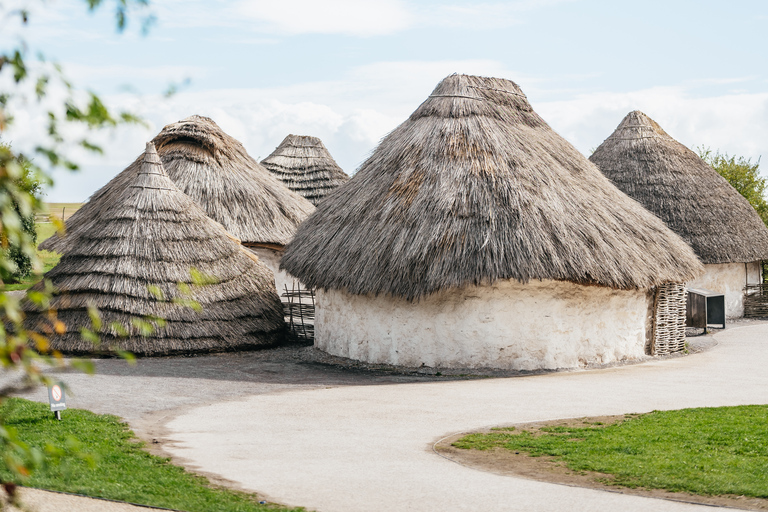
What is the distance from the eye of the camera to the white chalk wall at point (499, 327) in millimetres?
15430

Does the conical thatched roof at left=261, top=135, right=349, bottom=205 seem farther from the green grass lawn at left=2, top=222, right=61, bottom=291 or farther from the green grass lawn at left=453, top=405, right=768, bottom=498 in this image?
the green grass lawn at left=453, top=405, right=768, bottom=498

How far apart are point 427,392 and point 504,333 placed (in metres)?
2.88

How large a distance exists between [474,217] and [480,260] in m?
1.01

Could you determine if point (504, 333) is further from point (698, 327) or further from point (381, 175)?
point (698, 327)

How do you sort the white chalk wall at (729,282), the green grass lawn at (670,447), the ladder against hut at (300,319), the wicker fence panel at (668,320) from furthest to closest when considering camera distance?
1. the white chalk wall at (729,282)
2. the ladder against hut at (300,319)
3. the wicker fence panel at (668,320)
4. the green grass lawn at (670,447)

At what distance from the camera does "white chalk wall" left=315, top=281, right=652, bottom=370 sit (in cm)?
1543

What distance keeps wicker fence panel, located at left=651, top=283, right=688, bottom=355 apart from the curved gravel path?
0.87m

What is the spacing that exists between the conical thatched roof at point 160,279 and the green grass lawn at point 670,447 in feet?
29.3

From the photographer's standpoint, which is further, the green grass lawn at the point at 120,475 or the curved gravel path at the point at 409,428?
the curved gravel path at the point at 409,428

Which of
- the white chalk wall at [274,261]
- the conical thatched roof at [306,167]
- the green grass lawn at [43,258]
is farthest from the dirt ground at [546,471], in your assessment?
the conical thatched roof at [306,167]

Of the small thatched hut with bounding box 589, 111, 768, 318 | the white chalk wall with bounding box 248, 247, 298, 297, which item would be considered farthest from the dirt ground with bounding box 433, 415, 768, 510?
the small thatched hut with bounding box 589, 111, 768, 318

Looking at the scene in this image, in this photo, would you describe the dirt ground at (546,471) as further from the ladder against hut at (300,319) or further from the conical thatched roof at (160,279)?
the ladder against hut at (300,319)

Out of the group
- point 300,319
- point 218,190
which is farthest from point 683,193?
point 218,190

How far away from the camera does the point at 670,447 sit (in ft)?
29.0
